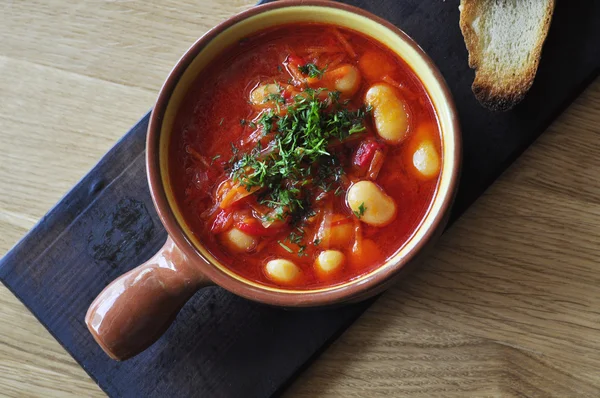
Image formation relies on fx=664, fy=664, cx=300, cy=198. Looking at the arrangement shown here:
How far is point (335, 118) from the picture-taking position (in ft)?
5.84

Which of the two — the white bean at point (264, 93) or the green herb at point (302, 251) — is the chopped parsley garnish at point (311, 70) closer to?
the white bean at point (264, 93)

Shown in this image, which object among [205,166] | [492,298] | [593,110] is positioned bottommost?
[492,298]

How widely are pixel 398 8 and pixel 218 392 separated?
1332 mm

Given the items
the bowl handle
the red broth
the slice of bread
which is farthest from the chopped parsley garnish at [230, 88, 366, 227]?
the slice of bread

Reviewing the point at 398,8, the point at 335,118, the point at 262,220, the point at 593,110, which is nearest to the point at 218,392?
the point at 262,220

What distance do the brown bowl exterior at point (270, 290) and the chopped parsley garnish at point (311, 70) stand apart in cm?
17

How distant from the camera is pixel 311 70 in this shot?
1853 mm

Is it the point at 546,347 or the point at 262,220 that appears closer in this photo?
the point at 262,220

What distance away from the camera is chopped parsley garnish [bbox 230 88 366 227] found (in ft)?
5.81

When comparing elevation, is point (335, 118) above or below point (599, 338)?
above

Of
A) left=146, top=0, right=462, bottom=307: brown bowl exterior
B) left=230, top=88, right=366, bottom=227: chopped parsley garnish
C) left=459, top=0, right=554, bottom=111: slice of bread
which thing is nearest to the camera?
left=146, top=0, right=462, bottom=307: brown bowl exterior

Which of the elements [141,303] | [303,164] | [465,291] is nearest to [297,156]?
[303,164]

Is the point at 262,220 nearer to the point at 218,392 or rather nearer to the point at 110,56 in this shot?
the point at 218,392

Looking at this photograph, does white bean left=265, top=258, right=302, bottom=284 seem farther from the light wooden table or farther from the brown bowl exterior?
the light wooden table
